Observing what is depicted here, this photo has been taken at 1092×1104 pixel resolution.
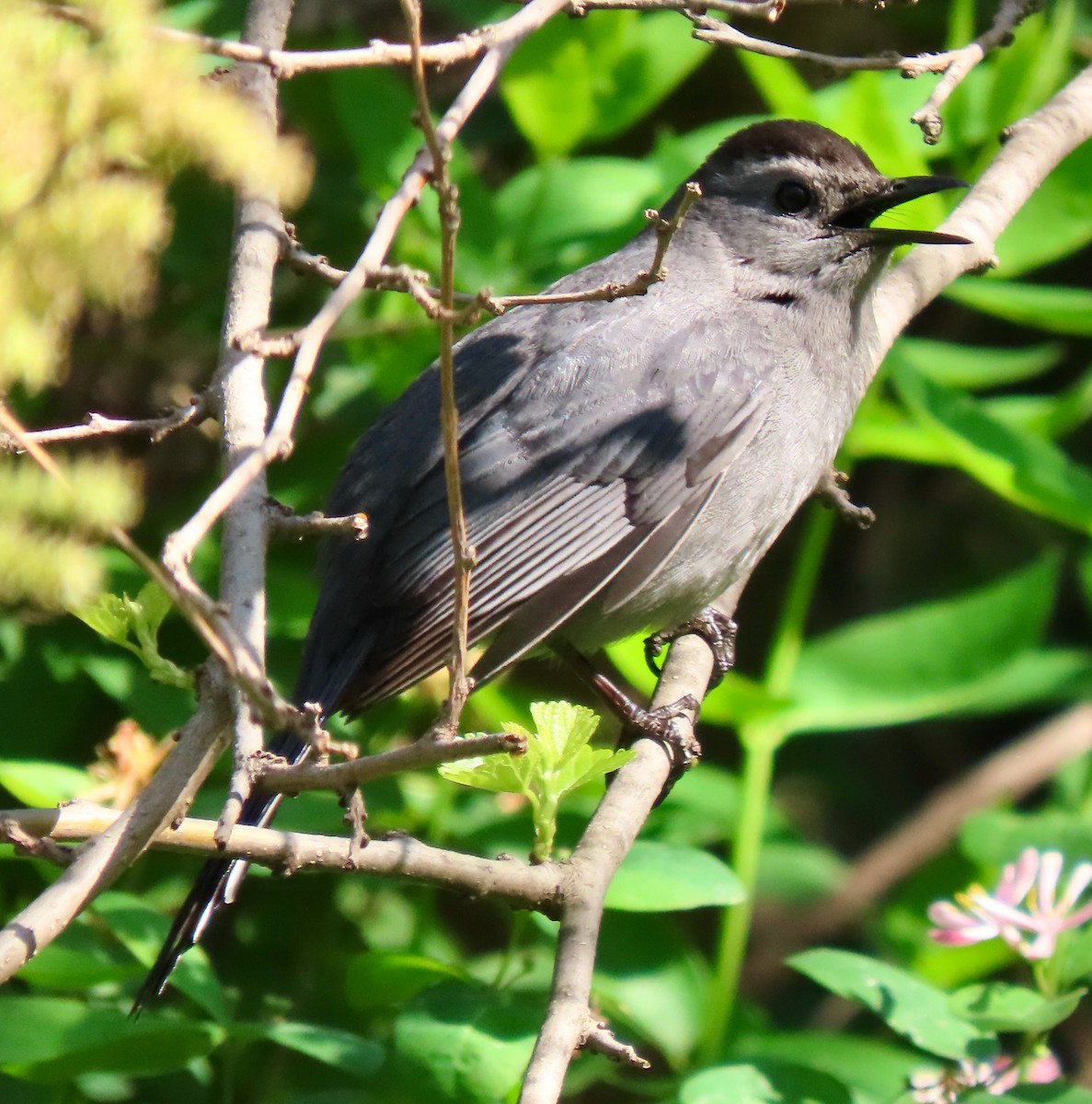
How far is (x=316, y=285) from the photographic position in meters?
4.40

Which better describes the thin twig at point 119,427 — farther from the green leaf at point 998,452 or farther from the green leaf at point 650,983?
the green leaf at point 998,452

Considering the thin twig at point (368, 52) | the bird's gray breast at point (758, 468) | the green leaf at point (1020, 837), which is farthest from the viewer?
the bird's gray breast at point (758, 468)

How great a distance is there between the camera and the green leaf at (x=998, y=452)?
338 centimetres

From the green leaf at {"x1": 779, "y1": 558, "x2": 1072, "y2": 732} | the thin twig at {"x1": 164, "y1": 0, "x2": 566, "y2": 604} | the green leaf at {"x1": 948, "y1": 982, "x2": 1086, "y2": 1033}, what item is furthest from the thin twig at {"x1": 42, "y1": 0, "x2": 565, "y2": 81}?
the green leaf at {"x1": 779, "y1": 558, "x2": 1072, "y2": 732}

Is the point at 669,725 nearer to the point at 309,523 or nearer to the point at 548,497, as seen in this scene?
the point at 548,497

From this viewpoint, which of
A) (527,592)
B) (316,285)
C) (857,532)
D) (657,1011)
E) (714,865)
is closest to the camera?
(714,865)

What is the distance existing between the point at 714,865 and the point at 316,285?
7.69ft

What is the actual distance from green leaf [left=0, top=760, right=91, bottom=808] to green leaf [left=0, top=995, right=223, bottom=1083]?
14.6 inches

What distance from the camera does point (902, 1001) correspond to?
2658mm

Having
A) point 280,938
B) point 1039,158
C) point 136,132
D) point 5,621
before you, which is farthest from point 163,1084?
point 1039,158

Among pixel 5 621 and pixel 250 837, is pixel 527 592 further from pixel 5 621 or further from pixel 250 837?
pixel 250 837

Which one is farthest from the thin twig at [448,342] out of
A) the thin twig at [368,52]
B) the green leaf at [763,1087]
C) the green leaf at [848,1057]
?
the green leaf at [848,1057]

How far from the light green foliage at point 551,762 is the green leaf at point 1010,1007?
869 millimetres

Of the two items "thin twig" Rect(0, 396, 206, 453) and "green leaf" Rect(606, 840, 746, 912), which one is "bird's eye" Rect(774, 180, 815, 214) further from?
"thin twig" Rect(0, 396, 206, 453)
